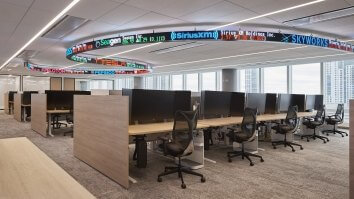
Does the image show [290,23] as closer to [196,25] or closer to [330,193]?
[196,25]

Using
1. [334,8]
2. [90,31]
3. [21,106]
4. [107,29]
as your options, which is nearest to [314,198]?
[334,8]

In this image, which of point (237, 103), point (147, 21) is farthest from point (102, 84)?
point (237, 103)

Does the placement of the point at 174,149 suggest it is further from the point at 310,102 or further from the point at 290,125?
the point at 310,102

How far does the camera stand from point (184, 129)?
3412 mm

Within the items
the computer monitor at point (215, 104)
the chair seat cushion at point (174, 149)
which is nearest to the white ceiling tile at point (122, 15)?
the computer monitor at point (215, 104)

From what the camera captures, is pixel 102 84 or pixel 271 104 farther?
pixel 102 84

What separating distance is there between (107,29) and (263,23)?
3.69 metres

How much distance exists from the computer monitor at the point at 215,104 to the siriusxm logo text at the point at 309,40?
2.09 meters

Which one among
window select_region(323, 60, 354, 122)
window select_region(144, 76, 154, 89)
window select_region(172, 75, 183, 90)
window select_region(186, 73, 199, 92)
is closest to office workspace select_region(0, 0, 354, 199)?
window select_region(323, 60, 354, 122)

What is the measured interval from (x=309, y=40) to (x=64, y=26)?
5789 mm

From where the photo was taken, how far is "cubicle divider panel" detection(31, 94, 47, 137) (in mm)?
6812

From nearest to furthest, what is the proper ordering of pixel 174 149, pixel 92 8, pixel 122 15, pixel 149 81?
pixel 174 149, pixel 92 8, pixel 122 15, pixel 149 81

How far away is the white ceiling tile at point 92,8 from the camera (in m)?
4.37

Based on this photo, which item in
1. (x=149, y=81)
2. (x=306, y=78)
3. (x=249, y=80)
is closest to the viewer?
(x=306, y=78)
